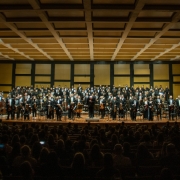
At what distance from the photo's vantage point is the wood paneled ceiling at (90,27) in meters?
8.46

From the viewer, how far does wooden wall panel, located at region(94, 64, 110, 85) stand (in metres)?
20.0

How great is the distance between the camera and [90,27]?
34.8 ft

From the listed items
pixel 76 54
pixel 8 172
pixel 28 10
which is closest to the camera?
pixel 8 172

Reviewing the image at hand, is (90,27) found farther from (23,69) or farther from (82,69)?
(23,69)

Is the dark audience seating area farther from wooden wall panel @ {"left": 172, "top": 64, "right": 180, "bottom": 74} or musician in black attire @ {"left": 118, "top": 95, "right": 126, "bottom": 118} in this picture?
wooden wall panel @ {"left": 172, "top": 64, "right": 180, "bottom": 74}

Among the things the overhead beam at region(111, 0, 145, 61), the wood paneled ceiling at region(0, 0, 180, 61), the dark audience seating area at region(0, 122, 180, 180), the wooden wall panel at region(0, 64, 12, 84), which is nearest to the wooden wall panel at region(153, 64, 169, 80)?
the wood paneled ceiling at region(0, 0, 180, 61)

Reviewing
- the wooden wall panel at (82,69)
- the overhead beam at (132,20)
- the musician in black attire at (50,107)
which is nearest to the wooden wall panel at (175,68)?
the wooden wall panel at (82,69)

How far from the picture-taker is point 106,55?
693 inches

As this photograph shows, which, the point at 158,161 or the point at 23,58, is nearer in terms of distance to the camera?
the point at 158,161

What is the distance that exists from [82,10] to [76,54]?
8779 millimetres

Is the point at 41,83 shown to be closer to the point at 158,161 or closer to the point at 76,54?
the point at 76,54

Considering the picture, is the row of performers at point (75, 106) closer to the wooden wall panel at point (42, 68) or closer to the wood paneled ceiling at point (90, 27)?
the wood paneled ceiling at point (90, 27)

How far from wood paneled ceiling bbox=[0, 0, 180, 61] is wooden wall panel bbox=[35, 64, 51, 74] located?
3375 millimetres

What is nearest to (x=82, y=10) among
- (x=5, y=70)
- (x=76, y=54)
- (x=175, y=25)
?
(x=175, y=25)
